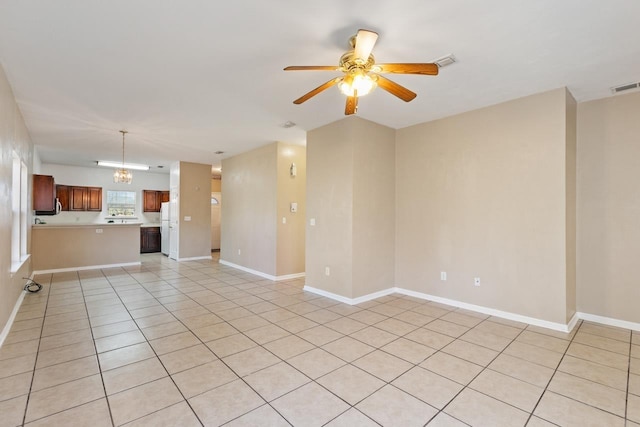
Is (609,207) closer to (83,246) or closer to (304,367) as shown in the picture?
(304,367)

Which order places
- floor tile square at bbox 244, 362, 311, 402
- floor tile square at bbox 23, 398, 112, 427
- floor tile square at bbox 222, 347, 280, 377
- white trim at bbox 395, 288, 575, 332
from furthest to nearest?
white trim at bbox 395, 288, 575, 332
floor tile square at bbox 222, 347, 280, 377
floor tile square at bbox 244, 362, 311, 402
floor tile square at bbox 23, 398, 112, 427

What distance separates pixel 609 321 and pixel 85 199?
1180 cm

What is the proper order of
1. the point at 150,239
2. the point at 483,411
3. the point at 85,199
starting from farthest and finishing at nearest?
1. the point at 150,239
2. the point at 85,199
3. the point at 483,411

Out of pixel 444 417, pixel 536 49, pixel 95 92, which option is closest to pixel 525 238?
pixel 536 49

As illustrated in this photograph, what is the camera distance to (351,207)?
4273 millimetres

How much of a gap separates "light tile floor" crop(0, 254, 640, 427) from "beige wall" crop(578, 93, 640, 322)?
16.5 inches

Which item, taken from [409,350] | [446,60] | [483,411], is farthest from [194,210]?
[483,411]

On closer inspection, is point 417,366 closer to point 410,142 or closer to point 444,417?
point 444,417

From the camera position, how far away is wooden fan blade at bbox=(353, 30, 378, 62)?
196 centimetres

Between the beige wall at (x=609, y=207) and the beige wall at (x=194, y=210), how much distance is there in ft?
25.7

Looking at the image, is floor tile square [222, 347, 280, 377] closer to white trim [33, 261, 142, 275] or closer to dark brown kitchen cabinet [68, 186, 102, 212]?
white trim [33, 261, 142, 275]

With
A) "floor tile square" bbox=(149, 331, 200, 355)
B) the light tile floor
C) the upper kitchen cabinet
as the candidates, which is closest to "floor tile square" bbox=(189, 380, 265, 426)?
the light tile floor

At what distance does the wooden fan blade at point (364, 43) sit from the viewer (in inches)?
77.3

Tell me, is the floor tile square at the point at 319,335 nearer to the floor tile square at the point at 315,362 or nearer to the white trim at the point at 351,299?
the floor tile square at the point at 315,362
